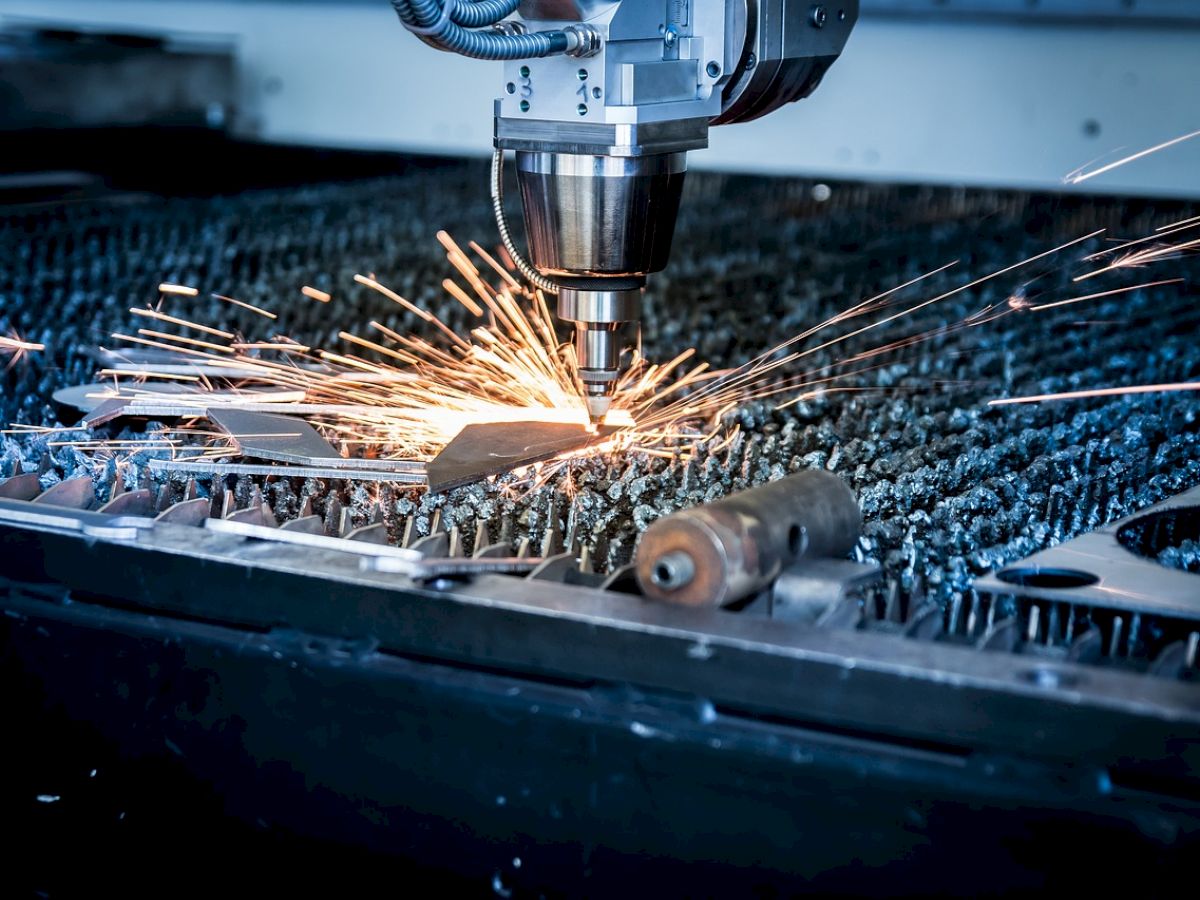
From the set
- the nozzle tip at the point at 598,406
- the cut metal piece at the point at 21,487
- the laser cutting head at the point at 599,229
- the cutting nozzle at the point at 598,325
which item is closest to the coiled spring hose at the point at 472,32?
the laser cutting head at the point at 599,229

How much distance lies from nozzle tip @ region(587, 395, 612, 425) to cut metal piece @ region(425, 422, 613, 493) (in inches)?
1.6

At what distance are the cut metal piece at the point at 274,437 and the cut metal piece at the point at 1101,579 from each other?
0.78 m

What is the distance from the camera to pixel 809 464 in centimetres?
164

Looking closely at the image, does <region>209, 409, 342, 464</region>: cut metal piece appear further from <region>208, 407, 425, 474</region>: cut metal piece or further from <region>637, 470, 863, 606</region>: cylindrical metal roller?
<region>637, 470, 863, 606</region>: cylindrical metal roller

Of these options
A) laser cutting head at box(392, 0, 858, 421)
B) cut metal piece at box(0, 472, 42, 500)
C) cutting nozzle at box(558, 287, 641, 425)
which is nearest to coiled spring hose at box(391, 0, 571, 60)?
laser cutting head at box(392, 0, 858, 421)

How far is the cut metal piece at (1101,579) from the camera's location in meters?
1.20

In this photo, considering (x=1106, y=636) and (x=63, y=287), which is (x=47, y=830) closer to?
(x=1106, y=636)

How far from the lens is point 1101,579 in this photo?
125 centimetres

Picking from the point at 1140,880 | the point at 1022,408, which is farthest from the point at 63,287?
the point at 1140,880

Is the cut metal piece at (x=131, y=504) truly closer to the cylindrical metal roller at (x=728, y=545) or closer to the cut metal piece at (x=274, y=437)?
the cut metal piece at (x=274, y=437)

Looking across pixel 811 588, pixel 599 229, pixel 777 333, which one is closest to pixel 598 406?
pixel 599 229

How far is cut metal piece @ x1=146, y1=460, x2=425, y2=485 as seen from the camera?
1530 millimetres

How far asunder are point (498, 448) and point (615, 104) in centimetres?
45

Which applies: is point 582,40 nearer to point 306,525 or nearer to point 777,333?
point 306,525
